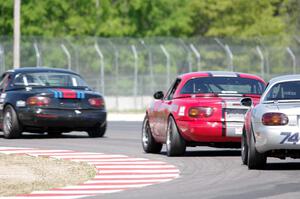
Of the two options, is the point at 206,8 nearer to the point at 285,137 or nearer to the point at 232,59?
the point at 232,59

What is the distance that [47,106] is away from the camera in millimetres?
24578

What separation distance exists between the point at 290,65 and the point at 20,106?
22.7 m

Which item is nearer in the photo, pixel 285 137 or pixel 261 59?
pixel 285 137

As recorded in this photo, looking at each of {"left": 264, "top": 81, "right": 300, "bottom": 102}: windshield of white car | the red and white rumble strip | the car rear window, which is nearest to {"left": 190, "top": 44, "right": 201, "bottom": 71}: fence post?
the red and white rumble strip

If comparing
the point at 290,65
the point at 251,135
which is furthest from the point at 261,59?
the point at 251,135

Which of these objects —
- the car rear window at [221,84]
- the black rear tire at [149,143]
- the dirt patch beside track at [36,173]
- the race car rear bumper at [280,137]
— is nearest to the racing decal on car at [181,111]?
the car rear window at [221,84]

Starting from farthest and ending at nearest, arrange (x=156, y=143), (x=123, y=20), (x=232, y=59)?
(x=123, y=20) < (x=232, y=59) < (x=156, y=143)

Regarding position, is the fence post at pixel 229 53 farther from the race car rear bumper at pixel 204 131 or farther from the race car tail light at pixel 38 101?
the race car rear bumper at pixel 204 131

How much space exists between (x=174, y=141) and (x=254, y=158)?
2.67 metres

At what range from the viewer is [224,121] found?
18766 mm

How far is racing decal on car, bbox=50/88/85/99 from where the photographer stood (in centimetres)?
2459

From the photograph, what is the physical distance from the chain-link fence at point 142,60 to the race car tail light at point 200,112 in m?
26.2

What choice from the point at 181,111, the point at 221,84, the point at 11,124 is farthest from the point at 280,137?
the point at 11,124

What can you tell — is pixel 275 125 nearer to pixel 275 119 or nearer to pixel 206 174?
pixel 275 119
